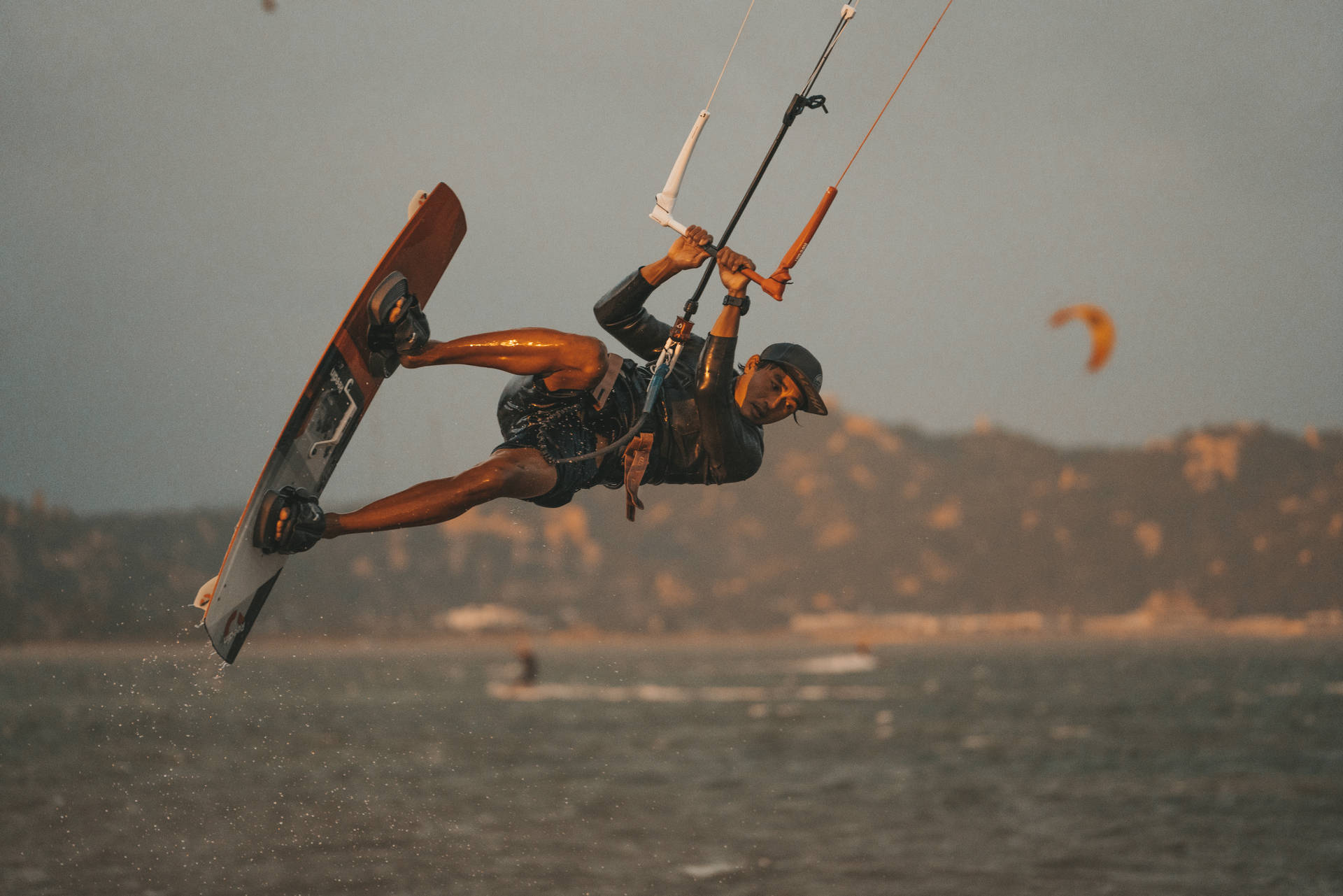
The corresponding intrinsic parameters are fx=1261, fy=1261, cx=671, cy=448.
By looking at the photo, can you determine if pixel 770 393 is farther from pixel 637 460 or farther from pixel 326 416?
pixel 326 416

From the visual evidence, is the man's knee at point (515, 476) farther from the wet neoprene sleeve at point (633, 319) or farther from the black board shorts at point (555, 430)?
the wet neoprene sleeve at point (633, 319)

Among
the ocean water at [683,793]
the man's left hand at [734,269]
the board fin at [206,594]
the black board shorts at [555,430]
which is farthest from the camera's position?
the ocean water at [683,793]

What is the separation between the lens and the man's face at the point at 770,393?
550 centimetres

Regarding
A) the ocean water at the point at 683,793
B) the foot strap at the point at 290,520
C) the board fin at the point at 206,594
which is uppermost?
the foot strap at the point at 290,520

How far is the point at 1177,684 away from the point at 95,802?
7730 centimetres

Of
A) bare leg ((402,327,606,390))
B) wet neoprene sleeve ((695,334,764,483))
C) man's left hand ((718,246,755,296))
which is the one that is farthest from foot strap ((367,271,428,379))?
man's left hand ((718,246,755,296))

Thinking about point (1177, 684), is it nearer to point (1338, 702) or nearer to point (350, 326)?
point (1338, 702)

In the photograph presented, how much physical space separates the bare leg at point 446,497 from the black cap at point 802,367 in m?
1.12

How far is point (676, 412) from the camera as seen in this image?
5.55 meters

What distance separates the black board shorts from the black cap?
82cm

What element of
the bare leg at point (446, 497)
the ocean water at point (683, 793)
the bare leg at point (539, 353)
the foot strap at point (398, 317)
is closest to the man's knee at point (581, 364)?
the bare leg at point (539, 353)

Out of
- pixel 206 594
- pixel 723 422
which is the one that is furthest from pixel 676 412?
pixel 206 594

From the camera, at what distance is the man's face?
18.0ft

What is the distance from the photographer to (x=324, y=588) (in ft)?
247
